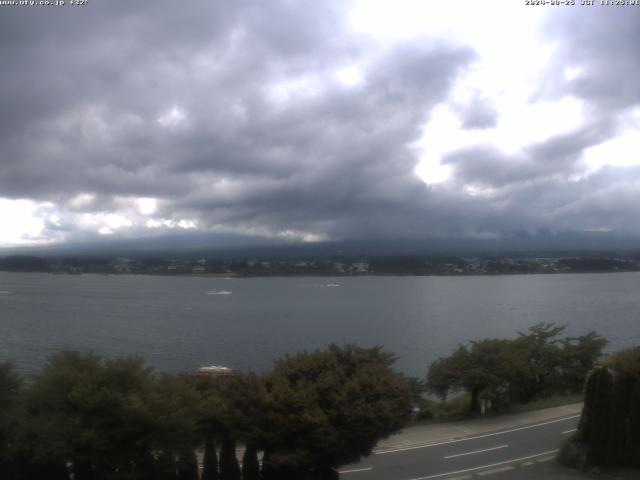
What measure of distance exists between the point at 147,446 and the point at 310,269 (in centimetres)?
17743

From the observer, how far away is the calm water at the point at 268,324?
52969 mm

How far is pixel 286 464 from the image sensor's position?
14.1 m

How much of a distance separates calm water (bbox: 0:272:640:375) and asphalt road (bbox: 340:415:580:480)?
2237 centimetres

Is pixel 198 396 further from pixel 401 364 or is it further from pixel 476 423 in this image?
pixel 401 364

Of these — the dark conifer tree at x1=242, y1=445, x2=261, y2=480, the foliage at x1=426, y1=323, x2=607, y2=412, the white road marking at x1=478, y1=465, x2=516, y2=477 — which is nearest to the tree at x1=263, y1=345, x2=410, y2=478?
the dark conifer tree at x1=242, y1=445, x2=261, y2=480

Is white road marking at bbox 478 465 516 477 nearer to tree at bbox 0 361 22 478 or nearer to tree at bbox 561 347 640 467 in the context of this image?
tree at bbox 561 347 640 467

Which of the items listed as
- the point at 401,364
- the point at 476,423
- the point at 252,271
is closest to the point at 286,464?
the point at 476,423

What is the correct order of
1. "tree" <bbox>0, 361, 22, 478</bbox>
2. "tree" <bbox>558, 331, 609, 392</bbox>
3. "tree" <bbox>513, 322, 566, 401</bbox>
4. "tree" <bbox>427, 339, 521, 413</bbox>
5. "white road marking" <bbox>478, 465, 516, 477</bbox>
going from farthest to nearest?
"tree" <bbox>558, 331, 609, 392</bbox>
"tree" <bbox>513, 322, 566, 401</bbox>
"tree" <bbox>427, 339, 521, 413</bbox>
"white road marking" <bbox>478, 465, 516, 477</bbox>
"tree" <bbox>0, 361, 22, 478</bbox>

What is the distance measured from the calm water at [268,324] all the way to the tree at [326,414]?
1197 inches

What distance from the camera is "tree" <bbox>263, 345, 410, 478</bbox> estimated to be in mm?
13984

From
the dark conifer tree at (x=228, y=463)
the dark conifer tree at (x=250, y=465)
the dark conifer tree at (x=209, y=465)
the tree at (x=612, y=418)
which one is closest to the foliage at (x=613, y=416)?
the tree at (x=612, y=418)

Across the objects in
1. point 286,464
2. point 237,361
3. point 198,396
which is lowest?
point 237,361

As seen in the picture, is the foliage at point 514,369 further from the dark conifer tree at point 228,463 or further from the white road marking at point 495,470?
the dark conifer tree at point 228,463

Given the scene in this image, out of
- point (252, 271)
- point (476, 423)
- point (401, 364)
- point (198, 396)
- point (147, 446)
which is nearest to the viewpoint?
point (147, 446)
